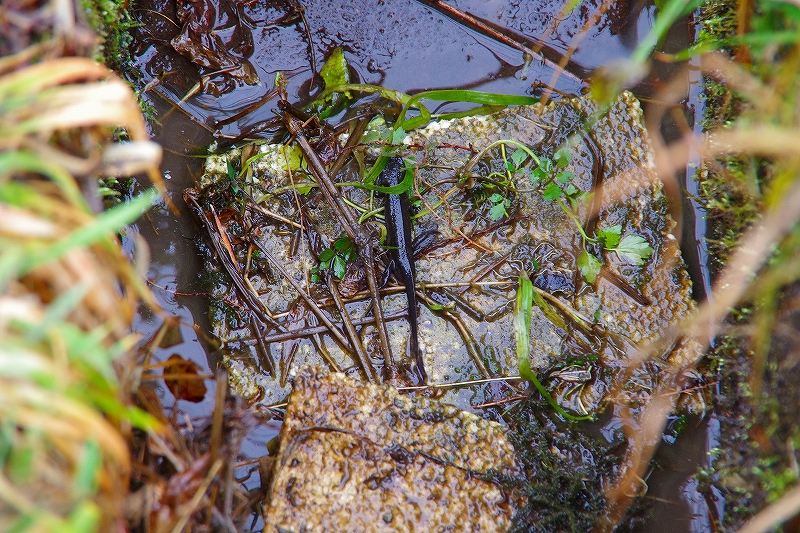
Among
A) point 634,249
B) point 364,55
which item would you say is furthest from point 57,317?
point 634,249

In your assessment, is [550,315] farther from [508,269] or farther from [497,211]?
[497,211]

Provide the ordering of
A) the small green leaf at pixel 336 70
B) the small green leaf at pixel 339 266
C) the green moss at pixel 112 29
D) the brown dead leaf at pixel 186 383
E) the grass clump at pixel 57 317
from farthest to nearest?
the small green leaf at pixel 336 70
the small green leaf at pixel 339 266
the brown dead leaf at pixel 186 383
the green moss at pixel 112 29
the grass clump at pixel 57 317

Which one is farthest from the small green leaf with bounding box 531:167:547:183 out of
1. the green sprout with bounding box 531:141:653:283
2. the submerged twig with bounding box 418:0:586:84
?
the submerged twig with bounding box 418:0:586:84

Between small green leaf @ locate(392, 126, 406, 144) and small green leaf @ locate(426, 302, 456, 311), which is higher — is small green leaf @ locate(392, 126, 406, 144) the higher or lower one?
the higher one

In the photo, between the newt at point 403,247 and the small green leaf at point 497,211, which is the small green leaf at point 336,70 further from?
the small green leaf at point 497,211

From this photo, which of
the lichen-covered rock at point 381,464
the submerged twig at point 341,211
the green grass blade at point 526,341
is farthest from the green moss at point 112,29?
the green grass blade at point 526,341

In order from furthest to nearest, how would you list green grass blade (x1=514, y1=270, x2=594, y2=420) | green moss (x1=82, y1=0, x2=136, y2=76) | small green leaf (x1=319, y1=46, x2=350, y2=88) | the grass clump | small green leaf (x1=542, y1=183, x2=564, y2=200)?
small green leaf (x1=319, y1=46, x2=350, y2=88) < small green leaf (x1=542, y1=183, x2=564, y2=200) < green grass blade (x1=514, y1=270, x2=594, y2=420) < green moss (x1=82, y1=0, x2=136, y2=76) < the grass clump

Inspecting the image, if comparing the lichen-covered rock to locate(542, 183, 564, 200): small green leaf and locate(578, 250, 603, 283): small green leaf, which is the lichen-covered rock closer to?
locate(578, 250, 603, 283): small green leaf
